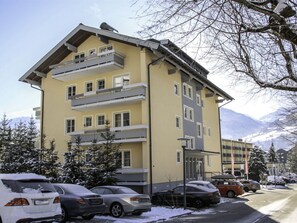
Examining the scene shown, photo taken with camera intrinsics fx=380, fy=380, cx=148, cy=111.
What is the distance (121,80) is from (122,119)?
3.30 m

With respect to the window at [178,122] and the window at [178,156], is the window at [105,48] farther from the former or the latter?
the window at [178,156]

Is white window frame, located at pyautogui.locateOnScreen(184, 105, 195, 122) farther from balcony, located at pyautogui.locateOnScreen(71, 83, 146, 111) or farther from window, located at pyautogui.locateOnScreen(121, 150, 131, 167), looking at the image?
window, located at pyautogui.locateOnScreen(121, 150, 131, 167)

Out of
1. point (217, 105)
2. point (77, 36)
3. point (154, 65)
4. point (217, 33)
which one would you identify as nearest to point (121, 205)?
point (217, 33)

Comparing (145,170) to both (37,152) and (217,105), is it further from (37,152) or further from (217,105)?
(217,105)

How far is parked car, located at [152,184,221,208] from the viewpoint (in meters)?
23.8

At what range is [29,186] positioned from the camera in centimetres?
1162

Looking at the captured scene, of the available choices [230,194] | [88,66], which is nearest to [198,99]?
[230,194]

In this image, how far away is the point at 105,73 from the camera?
33.2 m

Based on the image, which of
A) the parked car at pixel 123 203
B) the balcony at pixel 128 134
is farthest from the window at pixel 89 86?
the parked car at pixel 123 203

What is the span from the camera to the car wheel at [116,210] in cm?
1784

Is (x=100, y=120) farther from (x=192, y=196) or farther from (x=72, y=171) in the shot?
(x=192, y=196)

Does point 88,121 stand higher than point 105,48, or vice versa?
point 105,48

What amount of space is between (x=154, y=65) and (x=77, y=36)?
A: 7.87m

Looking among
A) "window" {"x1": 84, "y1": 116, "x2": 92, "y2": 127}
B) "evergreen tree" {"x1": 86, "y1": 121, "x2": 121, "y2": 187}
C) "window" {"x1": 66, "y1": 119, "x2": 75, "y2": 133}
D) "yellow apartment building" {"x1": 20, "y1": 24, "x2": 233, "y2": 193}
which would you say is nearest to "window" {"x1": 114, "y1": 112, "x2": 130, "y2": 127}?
"yellow apartment building" {"x1": 20, "y1": 24, "x2": 233, "y2": 193}
